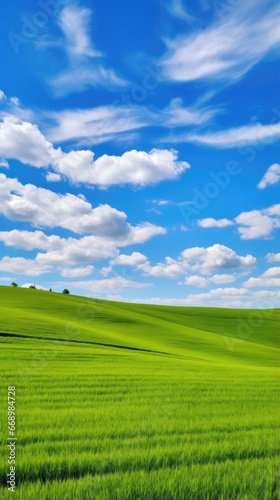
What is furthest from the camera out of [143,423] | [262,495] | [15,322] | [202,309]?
[202,309]

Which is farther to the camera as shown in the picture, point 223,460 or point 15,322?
point 15,322

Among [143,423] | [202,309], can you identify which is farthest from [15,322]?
[202,309]

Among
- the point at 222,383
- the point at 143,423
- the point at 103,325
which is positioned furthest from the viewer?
the point at 103,325

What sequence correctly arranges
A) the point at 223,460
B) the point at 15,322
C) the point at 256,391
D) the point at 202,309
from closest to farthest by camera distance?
the point at 223,460 → the point at 256,391 → the point at 15,322 → the point at 202,309

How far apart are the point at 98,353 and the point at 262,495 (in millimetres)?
19686

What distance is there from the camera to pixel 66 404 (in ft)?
34.3

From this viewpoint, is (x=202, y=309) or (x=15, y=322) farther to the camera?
(x=202, y=309)

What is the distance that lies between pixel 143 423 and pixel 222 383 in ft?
28.9

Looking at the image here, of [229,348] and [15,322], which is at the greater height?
[15,322]

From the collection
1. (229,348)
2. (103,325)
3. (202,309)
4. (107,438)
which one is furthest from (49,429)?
(202,309)

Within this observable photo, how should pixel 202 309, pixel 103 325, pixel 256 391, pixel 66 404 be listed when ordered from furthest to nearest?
pixel 202 309 → pixel 103 325 → pixel 256 391 → pixel 66 404

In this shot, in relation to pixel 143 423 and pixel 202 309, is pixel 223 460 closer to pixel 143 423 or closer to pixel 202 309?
pixel 143 423

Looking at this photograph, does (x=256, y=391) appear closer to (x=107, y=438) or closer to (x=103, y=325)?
(x=107, y=438)

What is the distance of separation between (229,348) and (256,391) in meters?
32.7
